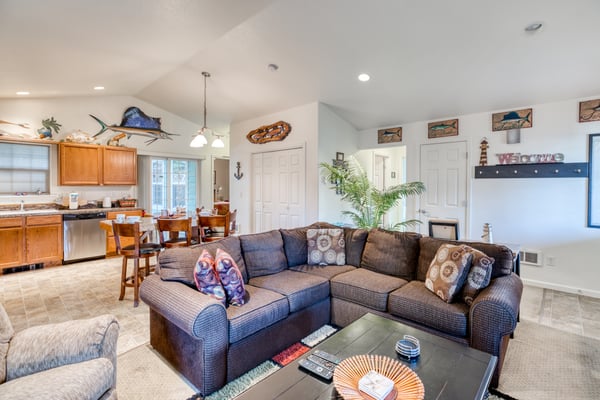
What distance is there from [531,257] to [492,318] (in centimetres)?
299

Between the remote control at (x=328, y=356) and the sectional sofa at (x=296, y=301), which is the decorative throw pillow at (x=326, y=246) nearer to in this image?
the sectional sofa at (x=296, y=301)

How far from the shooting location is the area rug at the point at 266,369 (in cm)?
192

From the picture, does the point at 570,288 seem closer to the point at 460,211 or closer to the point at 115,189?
the point at 460,211

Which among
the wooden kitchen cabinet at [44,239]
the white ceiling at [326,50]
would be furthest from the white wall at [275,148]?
the wooden kitchen cabinet at [44,239]

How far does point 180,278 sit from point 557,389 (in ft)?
9.03

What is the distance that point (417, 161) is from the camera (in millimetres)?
5191

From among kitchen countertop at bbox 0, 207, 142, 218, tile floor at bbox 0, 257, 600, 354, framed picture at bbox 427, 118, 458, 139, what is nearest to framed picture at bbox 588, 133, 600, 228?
tile floor at bbox 0, 257, 600, 354

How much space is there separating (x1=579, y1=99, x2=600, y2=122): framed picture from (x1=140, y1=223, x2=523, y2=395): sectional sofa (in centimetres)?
277

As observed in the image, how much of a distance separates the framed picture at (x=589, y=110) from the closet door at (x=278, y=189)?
12.8 feet

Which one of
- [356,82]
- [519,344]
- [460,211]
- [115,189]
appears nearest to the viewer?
[519,344]

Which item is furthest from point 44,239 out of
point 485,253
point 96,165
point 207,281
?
point 485,253

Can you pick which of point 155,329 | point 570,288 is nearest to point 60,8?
point 155,329

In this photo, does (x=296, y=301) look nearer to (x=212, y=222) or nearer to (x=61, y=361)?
(x=61, y=361)

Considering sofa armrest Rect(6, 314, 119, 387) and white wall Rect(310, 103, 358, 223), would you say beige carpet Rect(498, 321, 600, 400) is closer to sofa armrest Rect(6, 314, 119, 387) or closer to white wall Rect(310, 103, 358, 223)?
sofa armrest Rect(6, 314, 119, 387)
